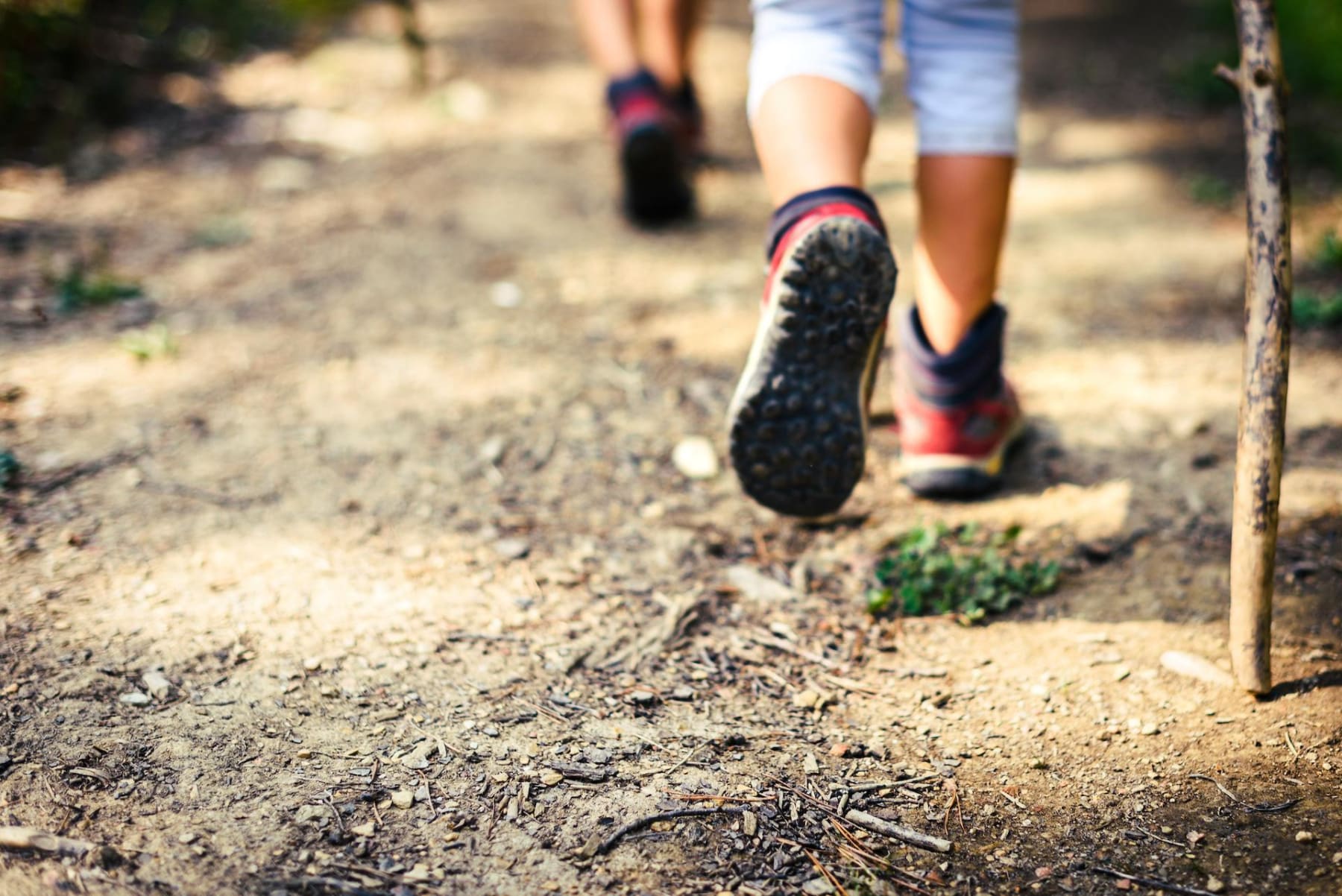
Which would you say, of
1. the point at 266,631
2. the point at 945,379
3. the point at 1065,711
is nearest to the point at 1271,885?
the point at 1065,711

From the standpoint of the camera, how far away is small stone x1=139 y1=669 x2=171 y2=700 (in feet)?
4.50

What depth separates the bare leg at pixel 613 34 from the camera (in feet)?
9.69

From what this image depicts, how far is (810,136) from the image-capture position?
A: 158 cm

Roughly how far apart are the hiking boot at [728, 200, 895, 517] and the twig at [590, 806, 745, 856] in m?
0.53

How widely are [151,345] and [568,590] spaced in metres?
1.30

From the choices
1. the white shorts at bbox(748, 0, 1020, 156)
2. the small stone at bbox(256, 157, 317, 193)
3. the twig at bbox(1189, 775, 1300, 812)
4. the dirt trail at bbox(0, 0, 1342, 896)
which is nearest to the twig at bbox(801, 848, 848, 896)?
the dirt trail at bbox(0, 0, 1342, 896)

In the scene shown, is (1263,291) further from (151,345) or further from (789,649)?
(151,345)

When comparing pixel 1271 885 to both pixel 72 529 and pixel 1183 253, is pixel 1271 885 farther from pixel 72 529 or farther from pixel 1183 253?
pixel 1183 253

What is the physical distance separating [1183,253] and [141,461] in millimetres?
2819

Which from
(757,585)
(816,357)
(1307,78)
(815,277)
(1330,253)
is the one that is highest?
(815,277)

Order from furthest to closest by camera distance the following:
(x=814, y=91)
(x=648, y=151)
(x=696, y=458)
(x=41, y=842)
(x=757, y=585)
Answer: (x=648, y=151)
(x=696, y=458)
(x=757, y=585)
(x=814, y=91)
(x=41, y=842)

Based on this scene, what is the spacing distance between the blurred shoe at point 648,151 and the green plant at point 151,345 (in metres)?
1.31

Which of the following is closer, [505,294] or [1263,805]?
[1263,805]

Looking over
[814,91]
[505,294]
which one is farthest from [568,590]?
[505,294]
